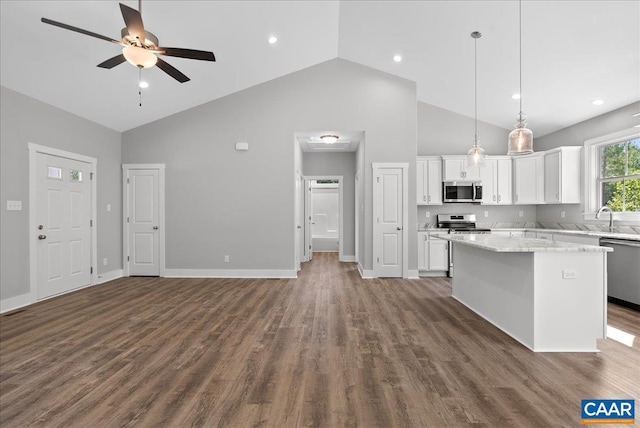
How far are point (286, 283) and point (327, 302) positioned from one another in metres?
1.41

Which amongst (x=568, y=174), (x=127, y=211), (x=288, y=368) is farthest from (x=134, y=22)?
(x=568, y=174)

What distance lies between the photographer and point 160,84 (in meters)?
5.22

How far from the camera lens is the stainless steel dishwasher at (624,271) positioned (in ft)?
13.4

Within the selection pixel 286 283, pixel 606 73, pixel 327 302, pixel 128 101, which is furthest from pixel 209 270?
pixel 606 73

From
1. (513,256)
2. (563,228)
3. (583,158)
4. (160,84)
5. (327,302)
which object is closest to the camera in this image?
(513,256)

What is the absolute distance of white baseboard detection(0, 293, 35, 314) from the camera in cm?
410

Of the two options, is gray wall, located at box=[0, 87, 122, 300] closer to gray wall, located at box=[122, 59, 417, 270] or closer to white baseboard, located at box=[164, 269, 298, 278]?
gray wall, located at box=[122, 59, 417, 270]

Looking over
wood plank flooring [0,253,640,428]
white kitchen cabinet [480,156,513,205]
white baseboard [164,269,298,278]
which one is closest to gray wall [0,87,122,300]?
wood plank flooring [0,253,640,428]

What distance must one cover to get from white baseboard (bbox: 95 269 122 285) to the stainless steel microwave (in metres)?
6.47

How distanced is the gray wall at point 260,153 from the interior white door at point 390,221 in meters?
0.20

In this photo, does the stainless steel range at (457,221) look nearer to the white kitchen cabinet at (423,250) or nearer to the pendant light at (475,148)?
the white kitchen cabinet at (423,250)

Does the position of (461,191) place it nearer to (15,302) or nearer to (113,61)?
(113,61)

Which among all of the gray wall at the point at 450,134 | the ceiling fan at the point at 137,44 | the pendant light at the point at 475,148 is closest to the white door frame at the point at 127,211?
the ceiling fan at the point at 137,44

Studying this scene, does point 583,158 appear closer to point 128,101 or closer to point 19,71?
point 128,101
